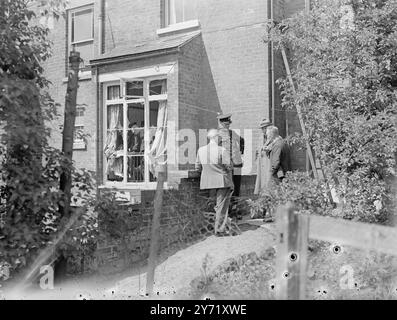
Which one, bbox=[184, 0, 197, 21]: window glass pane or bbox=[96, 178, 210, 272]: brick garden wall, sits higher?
bbox=[184, 0, 197, 21]: window glass pane

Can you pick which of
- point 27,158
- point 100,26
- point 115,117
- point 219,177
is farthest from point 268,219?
point 100,26

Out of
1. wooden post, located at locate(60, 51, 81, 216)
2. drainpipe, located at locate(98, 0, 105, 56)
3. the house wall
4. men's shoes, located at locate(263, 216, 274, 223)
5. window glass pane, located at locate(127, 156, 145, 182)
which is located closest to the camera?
wooden post, located at locate(60, 51, 81, 216)

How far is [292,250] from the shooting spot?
3.26 m

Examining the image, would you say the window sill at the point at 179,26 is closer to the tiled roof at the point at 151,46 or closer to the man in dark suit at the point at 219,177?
the tiled roof at the point at 151,46

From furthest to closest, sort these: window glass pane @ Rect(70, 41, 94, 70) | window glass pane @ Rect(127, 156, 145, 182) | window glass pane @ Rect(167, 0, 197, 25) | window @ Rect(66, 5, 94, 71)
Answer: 1. window @ Rect(66, 5, 94, 71)
2. window glass pane @ Rect(70, 41, 94, 70)
3. window glass pane @ Rect(167, 0, 197, 25)
4. window glass pane @ Rect(127, 156, 145, 182)

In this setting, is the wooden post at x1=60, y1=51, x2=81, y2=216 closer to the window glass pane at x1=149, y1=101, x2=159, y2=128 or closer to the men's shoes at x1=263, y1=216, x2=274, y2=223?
the men's shoes at x1=263, y1=216, x2=274, y2=223

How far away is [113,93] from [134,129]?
120 cm

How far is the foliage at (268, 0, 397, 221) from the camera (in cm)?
663

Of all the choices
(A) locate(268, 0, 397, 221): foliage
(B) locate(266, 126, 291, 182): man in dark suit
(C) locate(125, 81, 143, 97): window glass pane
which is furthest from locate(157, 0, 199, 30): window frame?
(A) locate(268, 0, 397, 221): foliage

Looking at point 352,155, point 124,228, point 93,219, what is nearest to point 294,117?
point 352,155

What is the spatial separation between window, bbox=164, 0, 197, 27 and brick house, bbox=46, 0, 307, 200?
24mm

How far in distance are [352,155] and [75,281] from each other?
4.06m

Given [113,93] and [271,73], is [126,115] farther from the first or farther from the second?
[271,73]

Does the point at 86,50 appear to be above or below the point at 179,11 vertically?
below
